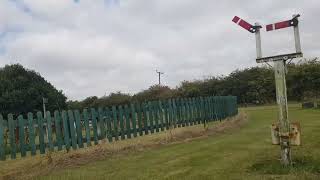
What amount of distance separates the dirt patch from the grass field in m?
0.29

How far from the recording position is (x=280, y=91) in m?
8.60

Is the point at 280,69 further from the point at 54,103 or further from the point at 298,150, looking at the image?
the point at 54,103

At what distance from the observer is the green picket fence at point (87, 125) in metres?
11.4

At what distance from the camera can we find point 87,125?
13.1 m

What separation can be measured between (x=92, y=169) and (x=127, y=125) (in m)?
4.72

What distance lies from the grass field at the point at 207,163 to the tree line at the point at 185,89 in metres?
19.0

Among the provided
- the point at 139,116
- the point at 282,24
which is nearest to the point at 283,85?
the point at 282,24

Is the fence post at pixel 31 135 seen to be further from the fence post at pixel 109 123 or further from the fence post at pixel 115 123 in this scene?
the fence post at pixel 115 123

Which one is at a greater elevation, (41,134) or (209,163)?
(41,134)

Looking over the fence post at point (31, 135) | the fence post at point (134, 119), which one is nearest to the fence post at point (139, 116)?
the fence post at point (134, 119)

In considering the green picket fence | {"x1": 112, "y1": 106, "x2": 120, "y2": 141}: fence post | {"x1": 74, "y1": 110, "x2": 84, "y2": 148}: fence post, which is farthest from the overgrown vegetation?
{"x1": 74, "y1": 110, "x2": 84, "y2": 148}: fence post

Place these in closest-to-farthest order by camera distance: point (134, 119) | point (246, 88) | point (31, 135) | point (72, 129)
A: point (31, 135) → point (72, 129) → point (134, 119) → point (246, 88)

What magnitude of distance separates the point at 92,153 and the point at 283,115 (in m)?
5.53

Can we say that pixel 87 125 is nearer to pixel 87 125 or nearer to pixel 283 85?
pixel 87 125
